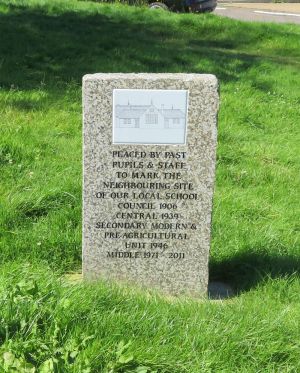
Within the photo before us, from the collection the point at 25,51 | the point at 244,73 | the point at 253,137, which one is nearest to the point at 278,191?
the point at 253,137

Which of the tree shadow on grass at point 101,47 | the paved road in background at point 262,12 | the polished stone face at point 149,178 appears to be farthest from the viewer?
the paved road in background at point 262,12

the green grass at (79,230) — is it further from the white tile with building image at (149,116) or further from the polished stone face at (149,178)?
the white tile with building image at (149,116)

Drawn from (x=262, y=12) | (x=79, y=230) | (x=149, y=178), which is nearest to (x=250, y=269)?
(x=149, y=178)

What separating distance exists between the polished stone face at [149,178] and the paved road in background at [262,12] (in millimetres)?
18437

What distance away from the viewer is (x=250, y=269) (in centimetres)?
375

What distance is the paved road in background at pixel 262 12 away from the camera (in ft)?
71.9

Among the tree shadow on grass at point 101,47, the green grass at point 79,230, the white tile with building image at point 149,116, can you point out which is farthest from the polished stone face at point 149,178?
the tree shadow on grass at point 101,47

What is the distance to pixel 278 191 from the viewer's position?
5.05 metres

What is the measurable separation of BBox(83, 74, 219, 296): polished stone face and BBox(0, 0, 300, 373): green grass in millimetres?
238

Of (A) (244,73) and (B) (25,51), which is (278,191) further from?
(B) (25,51)

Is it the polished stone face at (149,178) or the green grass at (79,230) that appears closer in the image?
the green grass at (79,230)

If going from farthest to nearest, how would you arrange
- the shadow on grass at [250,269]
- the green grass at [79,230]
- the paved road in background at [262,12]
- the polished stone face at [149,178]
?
the paved road in background at [262,12], the shadow on grass at [250,269], the polished stone face at [149,178], the green grass at [79,230]

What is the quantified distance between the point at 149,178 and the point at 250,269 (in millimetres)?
939

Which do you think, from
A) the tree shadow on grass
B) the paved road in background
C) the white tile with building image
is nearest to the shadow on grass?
the white tile with building image
